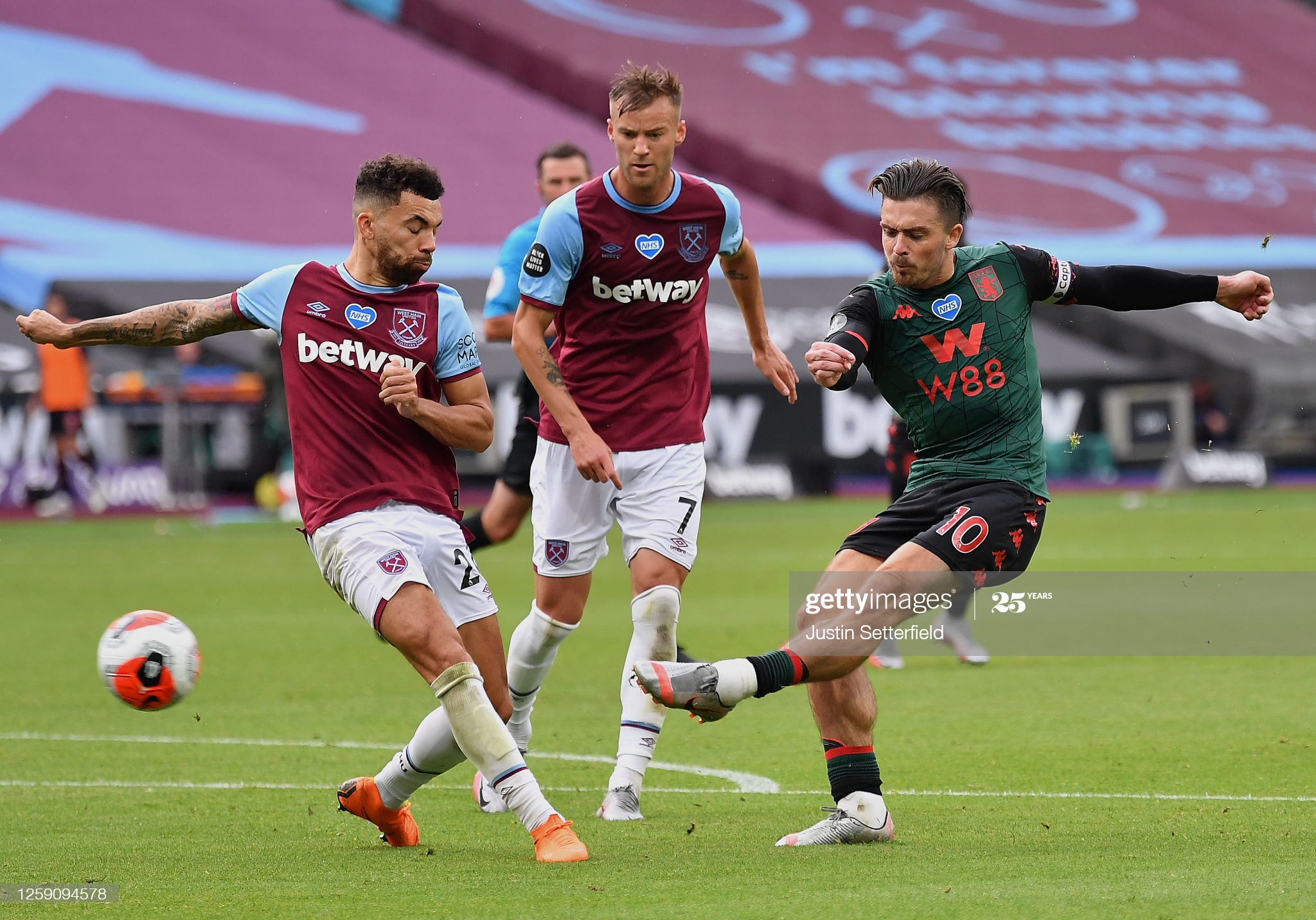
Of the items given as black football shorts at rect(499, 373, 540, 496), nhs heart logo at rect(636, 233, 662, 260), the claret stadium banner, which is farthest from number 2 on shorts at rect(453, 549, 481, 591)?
the claret stadium banner

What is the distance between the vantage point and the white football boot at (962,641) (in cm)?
1012

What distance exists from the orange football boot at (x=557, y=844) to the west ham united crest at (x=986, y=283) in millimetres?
2208

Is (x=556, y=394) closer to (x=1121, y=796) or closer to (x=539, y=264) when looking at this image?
(x=539, y=264)

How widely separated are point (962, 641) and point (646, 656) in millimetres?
4293

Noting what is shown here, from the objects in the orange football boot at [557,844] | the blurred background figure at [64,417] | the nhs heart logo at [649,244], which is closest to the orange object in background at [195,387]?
the blurred background figure at [64,417]

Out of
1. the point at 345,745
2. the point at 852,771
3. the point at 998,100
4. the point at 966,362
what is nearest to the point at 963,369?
the point at 966,362

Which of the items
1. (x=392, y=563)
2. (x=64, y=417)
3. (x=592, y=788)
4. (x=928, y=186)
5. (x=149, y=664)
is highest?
(x=928, y=186)

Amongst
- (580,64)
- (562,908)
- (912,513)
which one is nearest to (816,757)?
(912,513)

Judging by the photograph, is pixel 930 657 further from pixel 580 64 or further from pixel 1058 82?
pixel 1058 82

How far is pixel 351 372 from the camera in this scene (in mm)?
5523

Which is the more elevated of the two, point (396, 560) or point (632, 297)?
point (632, 297)

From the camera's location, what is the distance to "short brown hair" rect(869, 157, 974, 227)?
5.58m

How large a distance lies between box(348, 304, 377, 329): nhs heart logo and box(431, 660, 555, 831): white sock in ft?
3.76

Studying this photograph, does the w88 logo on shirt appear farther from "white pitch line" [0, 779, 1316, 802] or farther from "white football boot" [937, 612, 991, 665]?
"white football boot" [937, 612, 991, 665]
